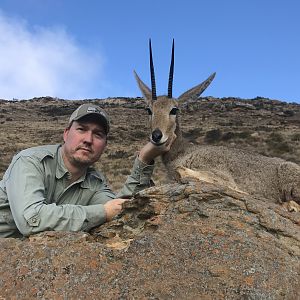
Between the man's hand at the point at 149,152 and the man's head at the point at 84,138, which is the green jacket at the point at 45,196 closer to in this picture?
the man's head at the point at 84,138

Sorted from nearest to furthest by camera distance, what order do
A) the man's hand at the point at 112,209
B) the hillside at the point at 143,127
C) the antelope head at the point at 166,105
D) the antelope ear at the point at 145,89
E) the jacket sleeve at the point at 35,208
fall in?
the jacket sleeve at the point at 35,208, the man's hand at the point at 112,209, the antelope head at the point at 166,105, the antelope ear at the point at 145,89, the hillside at the point at 143,127

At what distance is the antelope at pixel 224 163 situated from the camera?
9.04 meters

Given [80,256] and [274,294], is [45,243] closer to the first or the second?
[80,256]

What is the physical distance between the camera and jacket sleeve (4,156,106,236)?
13.6 ft

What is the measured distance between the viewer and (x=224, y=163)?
A: 976 centimetres

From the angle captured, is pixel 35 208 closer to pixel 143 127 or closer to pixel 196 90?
pixel 196 90

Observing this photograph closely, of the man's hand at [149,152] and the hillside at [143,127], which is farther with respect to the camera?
the hillside at [143,127]

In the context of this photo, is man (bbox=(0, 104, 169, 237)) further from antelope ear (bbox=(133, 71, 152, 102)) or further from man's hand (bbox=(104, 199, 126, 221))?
antelope ear (bbox=(133, 71, 152, 102))

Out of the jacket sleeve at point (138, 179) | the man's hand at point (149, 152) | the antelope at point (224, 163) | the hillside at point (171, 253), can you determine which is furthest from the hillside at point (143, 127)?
the hillside at point (171, 253)

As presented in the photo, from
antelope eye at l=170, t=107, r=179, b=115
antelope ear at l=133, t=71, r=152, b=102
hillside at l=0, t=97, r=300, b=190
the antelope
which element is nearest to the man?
the antelope

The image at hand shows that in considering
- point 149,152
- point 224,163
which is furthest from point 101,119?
point 224,163

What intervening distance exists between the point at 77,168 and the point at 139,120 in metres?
64.5

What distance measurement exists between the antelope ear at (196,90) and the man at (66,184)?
20.4 feet

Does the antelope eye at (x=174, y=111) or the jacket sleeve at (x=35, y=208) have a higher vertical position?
the antelope eye at (x=174, y=111)
